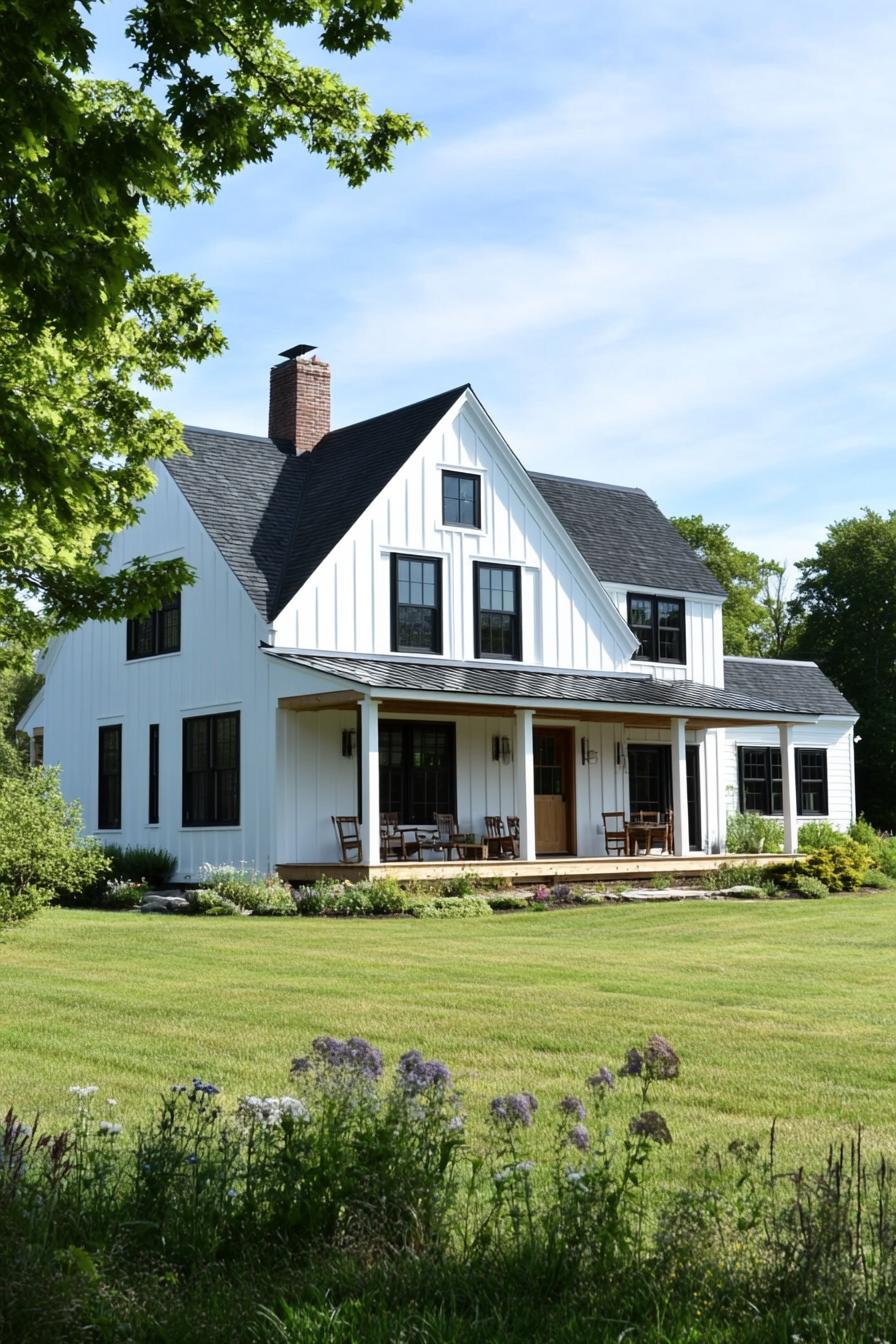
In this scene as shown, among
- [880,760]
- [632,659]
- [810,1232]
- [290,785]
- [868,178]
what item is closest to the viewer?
[810,1232]

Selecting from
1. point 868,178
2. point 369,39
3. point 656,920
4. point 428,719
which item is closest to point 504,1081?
point 369,39

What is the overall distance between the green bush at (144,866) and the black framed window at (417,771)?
13.3 ft

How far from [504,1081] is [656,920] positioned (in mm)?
10962

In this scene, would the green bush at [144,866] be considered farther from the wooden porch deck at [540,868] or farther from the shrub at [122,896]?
the wooden porch deck at [540,868]

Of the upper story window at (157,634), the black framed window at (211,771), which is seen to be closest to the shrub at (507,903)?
the black framed window at (211,771)

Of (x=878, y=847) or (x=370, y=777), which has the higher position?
(x=370, y=777)

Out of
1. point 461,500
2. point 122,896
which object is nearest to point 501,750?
point 461,500

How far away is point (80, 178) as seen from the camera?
5527 millimetres

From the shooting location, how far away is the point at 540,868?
23.5 m

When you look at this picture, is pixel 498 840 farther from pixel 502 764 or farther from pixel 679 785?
pixel 679 785

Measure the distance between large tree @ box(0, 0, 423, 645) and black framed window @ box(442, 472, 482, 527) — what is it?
1278 centimetres

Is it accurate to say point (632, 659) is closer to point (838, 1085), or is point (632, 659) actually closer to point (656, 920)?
point (656, 920)

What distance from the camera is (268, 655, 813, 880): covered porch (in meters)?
22.5

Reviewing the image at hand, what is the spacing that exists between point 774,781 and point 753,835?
3.08 metres
